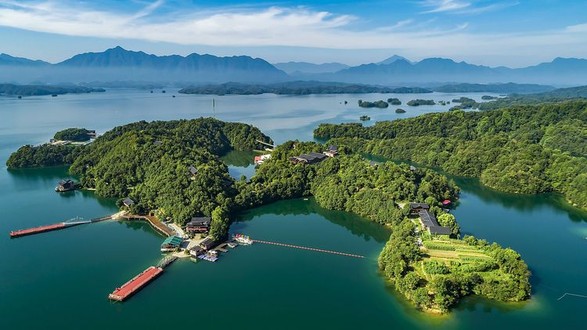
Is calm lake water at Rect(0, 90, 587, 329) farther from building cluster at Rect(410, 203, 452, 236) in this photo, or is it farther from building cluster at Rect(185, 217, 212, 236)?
building cluster at Rect(410, 203, 452, 236)

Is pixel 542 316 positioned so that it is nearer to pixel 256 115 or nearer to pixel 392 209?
pixel 392 209

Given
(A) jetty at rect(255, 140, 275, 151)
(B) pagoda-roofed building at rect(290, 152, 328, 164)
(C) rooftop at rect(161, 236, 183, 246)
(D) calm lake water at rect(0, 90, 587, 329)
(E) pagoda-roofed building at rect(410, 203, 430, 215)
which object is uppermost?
(B) pagoda-roofed building at rect(290, 152, 328, 164)

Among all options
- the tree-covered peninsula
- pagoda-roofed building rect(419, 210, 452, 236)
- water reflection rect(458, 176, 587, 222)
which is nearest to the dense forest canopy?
the tree-covered peninsula

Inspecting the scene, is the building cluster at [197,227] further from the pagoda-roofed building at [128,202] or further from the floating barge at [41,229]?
the floating barge at [41,229]

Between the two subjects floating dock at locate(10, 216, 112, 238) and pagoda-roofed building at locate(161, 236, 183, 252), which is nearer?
pagoda-roofed building at locate(161, 236, 183, 252)

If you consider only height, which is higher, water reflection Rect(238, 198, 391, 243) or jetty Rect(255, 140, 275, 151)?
jetty Rect(255, 140, 275, 151)

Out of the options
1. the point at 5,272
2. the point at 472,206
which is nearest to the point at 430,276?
the point at 472,206

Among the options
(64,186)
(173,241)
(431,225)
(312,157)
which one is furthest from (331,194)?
(64,186)
